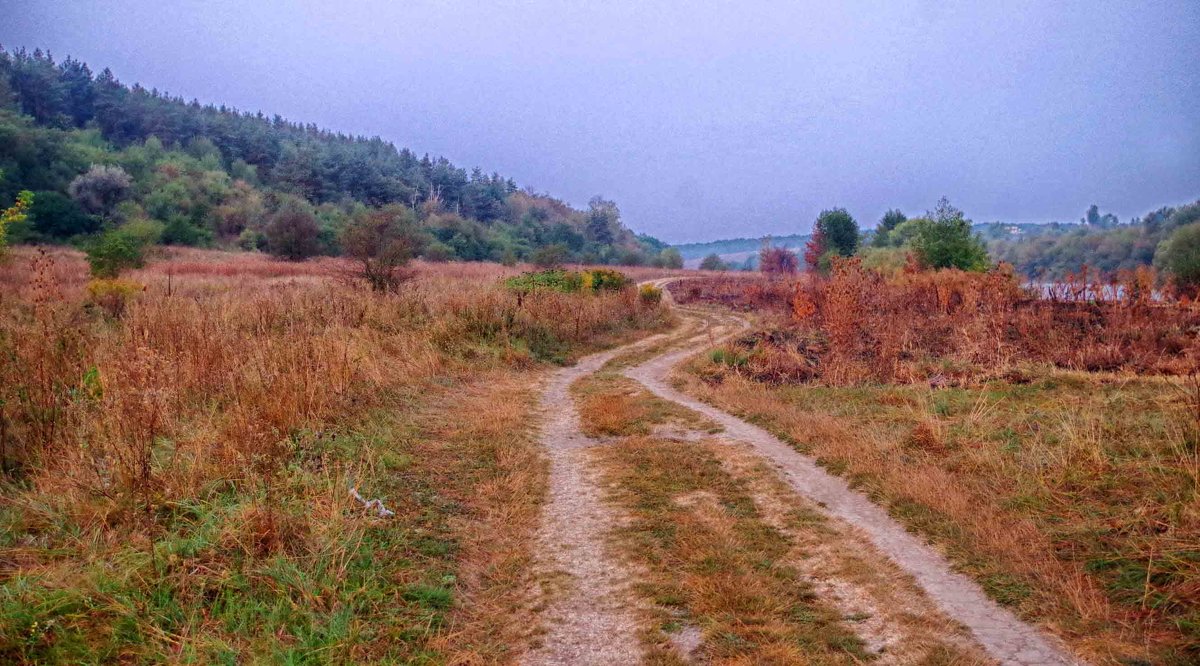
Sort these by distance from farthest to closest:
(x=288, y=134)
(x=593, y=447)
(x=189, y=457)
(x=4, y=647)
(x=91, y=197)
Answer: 1. (x=288, y=134)
2. (x=91, y=197)
3. (x=593, y=447)
4. (x=189, y=457)
5. (x=4, y=647)

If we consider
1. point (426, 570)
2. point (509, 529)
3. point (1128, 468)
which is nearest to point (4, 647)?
point (426, 570)

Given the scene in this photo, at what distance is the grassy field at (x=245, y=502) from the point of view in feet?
10.4

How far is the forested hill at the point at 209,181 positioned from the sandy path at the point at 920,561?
124 feet

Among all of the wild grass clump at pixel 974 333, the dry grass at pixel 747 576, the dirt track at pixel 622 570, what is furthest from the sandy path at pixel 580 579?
the wild grass clump at pixel 974 333

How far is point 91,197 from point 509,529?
5195 cm

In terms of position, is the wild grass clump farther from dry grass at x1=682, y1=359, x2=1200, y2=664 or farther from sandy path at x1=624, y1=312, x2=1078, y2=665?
sandy path at x1=624, y1=312, x2=1078, y2=665

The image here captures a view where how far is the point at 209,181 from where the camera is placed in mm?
54500

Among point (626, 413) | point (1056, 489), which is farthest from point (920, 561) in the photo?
point (626, 413)

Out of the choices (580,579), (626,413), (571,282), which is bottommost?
(580,579)

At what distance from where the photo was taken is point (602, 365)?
15.0 meters

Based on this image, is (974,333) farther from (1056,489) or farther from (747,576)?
(747,576)

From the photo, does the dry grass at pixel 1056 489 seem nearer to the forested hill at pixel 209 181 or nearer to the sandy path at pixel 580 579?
the sandy path at pixel 580 579

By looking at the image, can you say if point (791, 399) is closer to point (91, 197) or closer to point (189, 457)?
point (189, 457)

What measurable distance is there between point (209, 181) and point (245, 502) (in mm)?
61292
